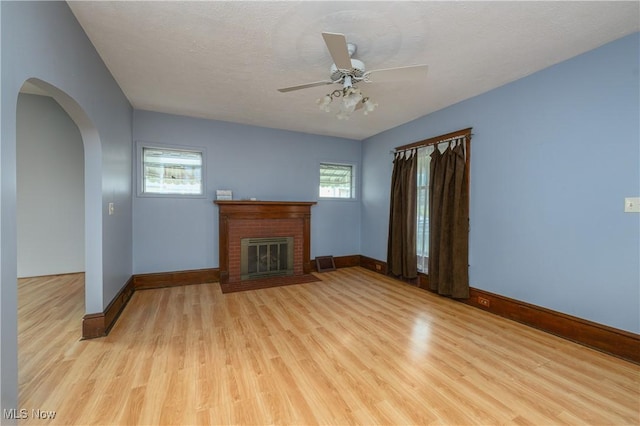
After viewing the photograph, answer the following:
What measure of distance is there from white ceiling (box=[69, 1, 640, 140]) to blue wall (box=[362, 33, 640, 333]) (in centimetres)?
26

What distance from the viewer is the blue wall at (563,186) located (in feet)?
7.12

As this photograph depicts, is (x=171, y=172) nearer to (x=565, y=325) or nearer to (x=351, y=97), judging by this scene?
(x=351, y=97)

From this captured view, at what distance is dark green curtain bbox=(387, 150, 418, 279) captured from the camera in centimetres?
420

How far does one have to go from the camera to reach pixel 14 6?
1.28m

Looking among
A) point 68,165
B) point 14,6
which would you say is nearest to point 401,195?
point 14,6

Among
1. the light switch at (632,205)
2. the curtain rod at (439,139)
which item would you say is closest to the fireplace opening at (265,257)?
the curtain rod at (439,139)

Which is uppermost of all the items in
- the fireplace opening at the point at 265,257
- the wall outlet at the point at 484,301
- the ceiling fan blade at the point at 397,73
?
the ceiling fan blade at the point at 397,73

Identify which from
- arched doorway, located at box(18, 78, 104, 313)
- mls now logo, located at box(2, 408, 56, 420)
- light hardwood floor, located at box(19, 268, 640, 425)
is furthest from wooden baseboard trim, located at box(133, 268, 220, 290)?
mls now logo, located at box(2, 408, 56, 420)

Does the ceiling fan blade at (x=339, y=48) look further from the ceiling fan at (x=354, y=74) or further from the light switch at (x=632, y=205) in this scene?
the light switch at (x=632, y=205)

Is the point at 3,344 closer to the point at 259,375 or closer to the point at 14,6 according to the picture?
the point at 259,375

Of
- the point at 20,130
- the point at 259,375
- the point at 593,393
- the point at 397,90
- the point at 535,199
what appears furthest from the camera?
the point at 20,130

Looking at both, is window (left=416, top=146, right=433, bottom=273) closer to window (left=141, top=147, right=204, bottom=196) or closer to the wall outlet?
the wall outlet

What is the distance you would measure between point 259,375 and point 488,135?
3.57 metres

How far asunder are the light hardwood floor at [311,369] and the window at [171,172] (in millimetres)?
1818
